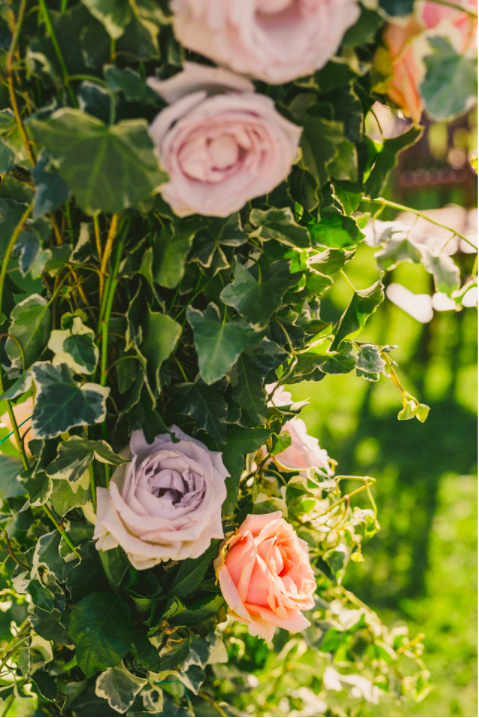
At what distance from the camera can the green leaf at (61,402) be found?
0.62 meters

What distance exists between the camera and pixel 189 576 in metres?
0.75

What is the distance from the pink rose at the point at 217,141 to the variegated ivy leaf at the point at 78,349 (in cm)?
17

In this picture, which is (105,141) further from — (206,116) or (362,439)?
(362,439)

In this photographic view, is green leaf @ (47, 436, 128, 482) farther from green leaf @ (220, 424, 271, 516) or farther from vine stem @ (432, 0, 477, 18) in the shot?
vine stem @ (432, 0, 477, 18)

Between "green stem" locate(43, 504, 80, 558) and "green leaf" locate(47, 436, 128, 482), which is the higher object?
"green leaf" locate(47, 436, 128, 482)

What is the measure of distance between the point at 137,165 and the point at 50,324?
264 millimetres

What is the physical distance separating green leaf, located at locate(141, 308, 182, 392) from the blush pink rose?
263mm

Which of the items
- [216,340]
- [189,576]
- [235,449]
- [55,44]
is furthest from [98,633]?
[55,44]

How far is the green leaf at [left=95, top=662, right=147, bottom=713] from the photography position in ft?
2.55

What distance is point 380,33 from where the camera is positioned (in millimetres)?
558

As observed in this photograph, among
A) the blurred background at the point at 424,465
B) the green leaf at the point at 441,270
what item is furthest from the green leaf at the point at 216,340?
the blurred background at the point at 424,465

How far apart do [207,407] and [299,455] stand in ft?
0.67

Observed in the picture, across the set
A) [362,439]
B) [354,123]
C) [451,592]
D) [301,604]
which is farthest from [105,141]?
[362,439]

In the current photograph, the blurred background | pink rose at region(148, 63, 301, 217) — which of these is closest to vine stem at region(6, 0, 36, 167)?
pink rose at region(148, 63, 301, 217)
